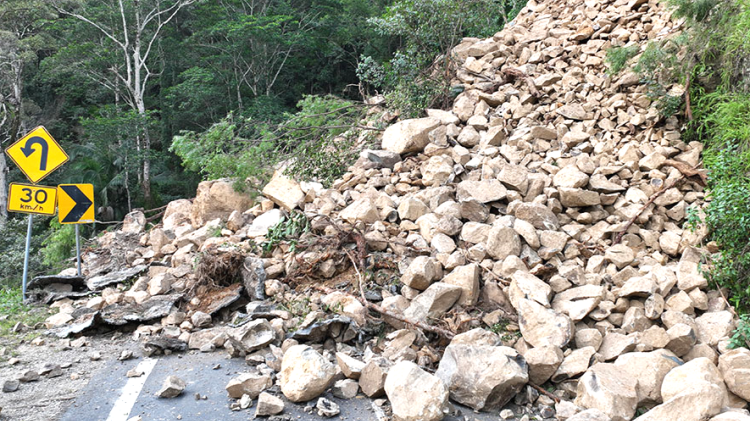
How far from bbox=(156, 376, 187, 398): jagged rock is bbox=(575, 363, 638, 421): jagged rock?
2664 millimetres

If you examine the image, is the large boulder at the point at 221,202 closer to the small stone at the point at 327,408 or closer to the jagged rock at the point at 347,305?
the jagged rock at the point at 347,305

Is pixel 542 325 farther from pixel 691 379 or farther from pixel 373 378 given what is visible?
pixel 373 378

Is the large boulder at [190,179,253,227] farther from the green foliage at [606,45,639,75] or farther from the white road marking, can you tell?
the green foliage at [606,45,639,75]

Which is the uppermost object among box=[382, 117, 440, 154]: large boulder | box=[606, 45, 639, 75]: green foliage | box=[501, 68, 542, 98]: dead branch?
box=[606, 45, 639, 75]: green foliage

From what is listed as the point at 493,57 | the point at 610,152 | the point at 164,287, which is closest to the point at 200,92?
the point at 493,57

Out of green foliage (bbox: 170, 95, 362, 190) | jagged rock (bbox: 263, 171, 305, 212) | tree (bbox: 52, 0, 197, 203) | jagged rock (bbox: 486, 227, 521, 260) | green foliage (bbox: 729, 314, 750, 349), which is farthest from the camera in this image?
tree (bbox: 52, 0, 197, 203)

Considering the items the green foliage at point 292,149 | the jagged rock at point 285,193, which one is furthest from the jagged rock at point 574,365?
the green foliage at point 292,149

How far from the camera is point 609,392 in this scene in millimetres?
3064

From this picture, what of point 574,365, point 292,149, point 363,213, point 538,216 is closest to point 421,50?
point 292,149

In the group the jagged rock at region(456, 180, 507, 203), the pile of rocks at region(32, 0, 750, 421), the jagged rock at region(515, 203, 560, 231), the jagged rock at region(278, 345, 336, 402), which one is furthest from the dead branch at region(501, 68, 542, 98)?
the jagged rock at region(278, 345, 336, 402)

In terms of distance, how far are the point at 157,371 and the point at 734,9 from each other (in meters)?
6.49

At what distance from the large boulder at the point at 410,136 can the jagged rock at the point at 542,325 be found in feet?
10.1

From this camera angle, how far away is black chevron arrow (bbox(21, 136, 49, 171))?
6.05m

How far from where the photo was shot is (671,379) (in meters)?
3.13
